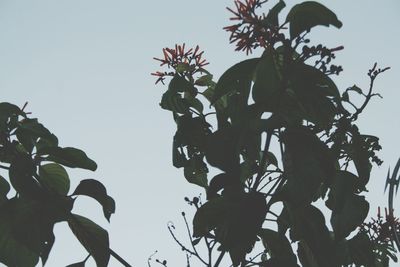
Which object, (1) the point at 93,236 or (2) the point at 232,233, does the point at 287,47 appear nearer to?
(2) the point at 232,233

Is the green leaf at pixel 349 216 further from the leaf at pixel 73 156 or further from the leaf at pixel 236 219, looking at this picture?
the leaf at pixel 73 156

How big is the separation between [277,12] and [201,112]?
745 millimetres

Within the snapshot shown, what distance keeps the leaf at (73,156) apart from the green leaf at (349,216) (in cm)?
90

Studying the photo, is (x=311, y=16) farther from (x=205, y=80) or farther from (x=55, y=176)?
(x=55, y=176)

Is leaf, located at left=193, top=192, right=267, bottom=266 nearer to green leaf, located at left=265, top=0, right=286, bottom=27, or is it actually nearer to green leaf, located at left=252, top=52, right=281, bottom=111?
green leaf, located at left=252, top=52, right=281, bottom=111

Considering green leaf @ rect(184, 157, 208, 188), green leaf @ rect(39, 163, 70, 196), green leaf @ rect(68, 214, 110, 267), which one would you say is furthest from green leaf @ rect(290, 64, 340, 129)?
green leaf @ rect(39, 163, 70, 196)

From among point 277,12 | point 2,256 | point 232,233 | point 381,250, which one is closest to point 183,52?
point 277,12

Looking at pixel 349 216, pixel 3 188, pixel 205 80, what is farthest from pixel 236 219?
pixel 3 188

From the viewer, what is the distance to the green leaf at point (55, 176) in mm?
1627

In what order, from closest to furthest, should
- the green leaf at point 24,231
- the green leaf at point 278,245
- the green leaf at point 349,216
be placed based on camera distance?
the green leaf at point 24,231 < the green leaf at point 349,216 < the green leaf at point 278,245

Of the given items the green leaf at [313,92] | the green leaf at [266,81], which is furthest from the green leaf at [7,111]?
the green leaf at [313,92]

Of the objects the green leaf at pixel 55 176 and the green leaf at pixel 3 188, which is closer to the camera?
the green leaf at pixel 3 188

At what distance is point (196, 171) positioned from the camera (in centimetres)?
190

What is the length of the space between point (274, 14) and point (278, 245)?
0.94 m
